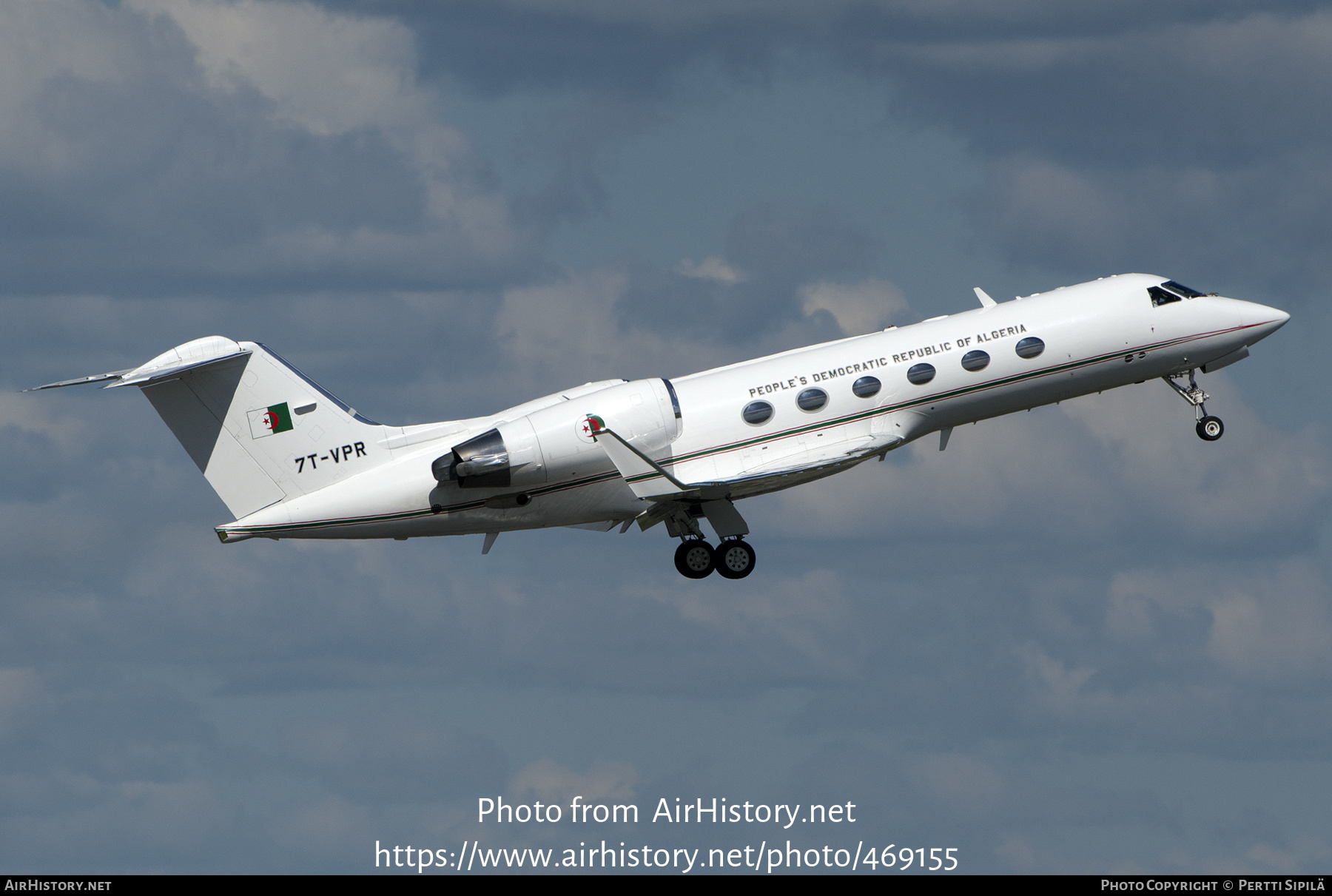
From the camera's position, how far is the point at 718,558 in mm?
42875

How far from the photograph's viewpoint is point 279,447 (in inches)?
1650

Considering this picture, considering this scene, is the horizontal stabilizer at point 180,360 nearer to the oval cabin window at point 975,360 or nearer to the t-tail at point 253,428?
the t-tail at point 253,428

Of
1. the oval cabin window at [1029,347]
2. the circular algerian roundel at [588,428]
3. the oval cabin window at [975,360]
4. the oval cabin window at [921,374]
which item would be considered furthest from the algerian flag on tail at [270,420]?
the oval cabin window at [1029,347]

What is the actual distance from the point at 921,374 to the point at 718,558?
5.86 metres

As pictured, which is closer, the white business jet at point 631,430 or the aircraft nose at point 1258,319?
the white business jet at point 631,430

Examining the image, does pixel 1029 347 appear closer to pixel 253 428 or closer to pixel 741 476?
pixel 741 476

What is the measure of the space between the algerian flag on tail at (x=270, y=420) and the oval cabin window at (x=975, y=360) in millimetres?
14181

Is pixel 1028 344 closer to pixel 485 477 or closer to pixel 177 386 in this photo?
pixel 485 477

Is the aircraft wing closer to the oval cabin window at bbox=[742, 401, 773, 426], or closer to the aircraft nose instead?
the oval cabin window at bbox=[742, 401, 773, 426]

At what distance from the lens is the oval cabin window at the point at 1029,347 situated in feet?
138

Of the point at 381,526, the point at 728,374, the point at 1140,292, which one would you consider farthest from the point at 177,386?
the point at 1140,292

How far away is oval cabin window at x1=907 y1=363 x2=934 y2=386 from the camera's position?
41.5m

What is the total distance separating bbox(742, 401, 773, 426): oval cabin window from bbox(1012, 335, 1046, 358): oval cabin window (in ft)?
17.7

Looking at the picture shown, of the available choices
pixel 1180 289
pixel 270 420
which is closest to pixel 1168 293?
pixel 1180 289
